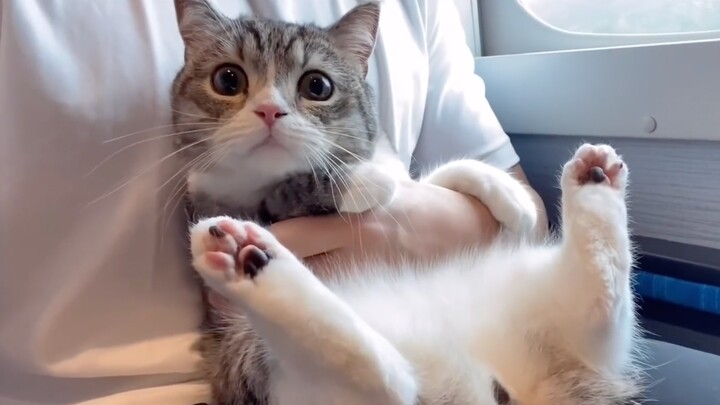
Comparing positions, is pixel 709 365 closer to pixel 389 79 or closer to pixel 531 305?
pixel 531 305

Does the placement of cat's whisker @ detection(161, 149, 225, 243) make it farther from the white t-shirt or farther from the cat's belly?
the cat's belly

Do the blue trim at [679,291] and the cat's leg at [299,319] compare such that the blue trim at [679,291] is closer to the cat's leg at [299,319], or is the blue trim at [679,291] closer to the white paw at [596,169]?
the white paw at [596,169]

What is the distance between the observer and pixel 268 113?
0.87 meters

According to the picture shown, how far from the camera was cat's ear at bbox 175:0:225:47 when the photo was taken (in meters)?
0.95

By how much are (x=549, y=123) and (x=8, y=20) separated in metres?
1.11

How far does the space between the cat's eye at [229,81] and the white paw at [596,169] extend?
0.47 metres

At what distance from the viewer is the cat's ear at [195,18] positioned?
0.95 m

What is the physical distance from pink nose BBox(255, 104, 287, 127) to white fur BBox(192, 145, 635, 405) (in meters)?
0.21

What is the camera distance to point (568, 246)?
0.87 m

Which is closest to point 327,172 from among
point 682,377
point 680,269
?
point 682,377

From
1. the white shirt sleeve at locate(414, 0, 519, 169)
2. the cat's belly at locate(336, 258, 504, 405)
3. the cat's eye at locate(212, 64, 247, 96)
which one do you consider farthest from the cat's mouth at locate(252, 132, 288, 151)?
the white shirt sleeve at locate(414, 0, 519, 169)

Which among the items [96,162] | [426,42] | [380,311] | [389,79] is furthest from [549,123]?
[96,162]

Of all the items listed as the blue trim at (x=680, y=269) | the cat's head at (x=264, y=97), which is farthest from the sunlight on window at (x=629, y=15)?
the cat's head at (x=264, y=97)

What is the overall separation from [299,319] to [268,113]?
0.32 m
